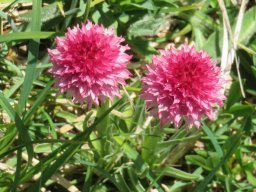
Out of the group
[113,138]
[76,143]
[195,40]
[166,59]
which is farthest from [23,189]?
[195,40]

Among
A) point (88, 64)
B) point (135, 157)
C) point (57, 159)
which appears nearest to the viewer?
point (88, 64)

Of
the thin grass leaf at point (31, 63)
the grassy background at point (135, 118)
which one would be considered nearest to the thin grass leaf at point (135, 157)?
the grassy background at point (135, 118)

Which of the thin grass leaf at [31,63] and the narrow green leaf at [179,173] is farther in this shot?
the narrow green leaf at [179,173]

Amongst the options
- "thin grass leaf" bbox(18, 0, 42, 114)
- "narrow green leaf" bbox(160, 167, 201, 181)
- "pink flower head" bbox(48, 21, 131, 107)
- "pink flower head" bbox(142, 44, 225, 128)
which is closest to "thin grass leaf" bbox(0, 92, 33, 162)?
"thin grass leaf" bbox(18, 0, 42, 114)

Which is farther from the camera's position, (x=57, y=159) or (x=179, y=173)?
(x=179, y=173)

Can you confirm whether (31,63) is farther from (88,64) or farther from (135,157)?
(135,157)

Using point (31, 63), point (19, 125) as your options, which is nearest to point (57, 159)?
point (19, 125)

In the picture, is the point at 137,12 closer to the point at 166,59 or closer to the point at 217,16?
the point at 217,16

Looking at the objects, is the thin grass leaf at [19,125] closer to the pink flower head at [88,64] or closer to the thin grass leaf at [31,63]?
the thin grass leaf at [31,63]
